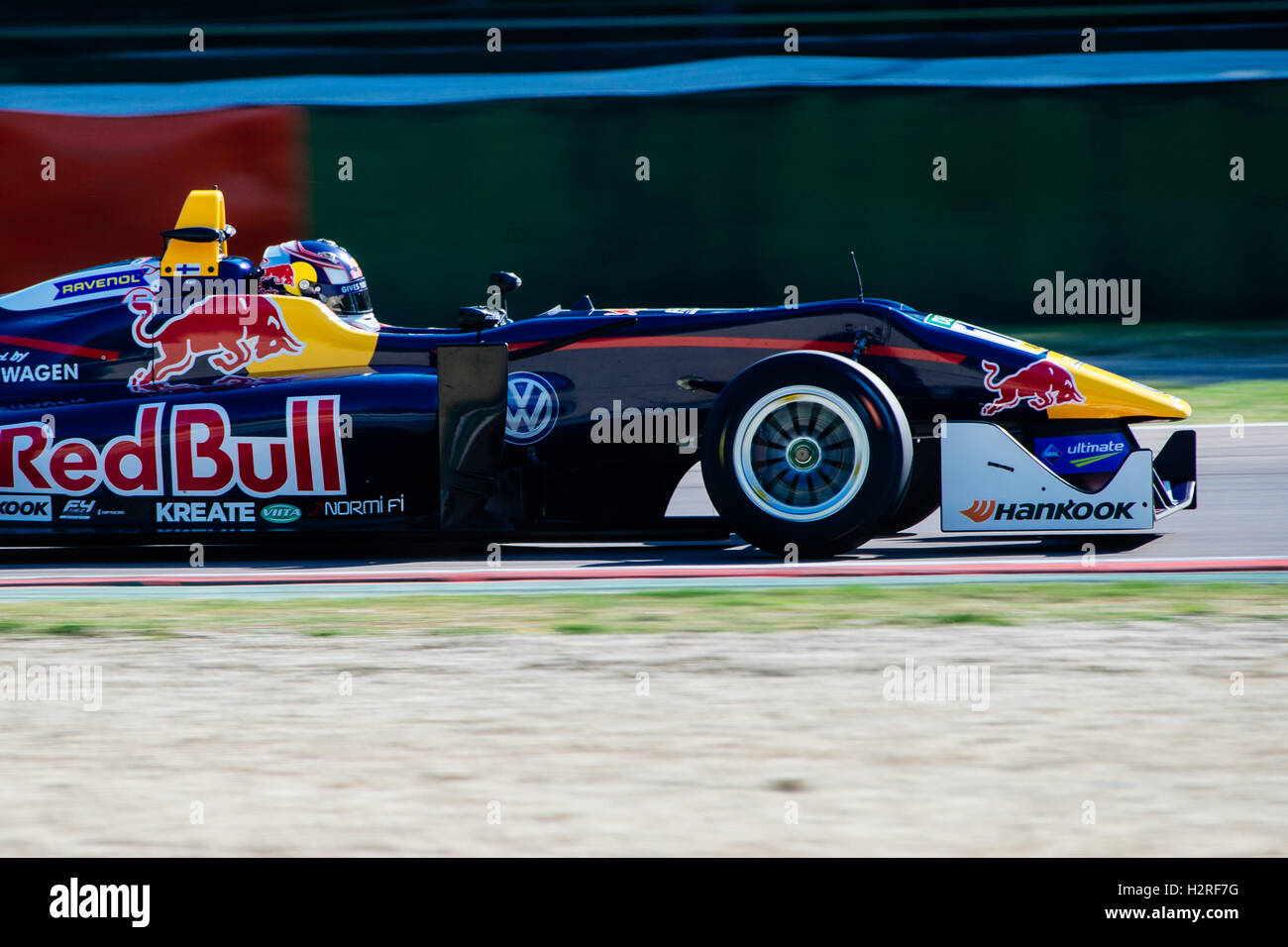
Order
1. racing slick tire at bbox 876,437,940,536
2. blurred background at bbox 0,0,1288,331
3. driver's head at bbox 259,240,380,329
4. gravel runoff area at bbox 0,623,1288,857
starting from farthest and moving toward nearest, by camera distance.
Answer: blurred background at bbox 0,0,1288,331 < driver's head at bbox 259,240,380,329 < racing slick tire at bbox 876,437,940,536 < gravel runoff area at bbox 0,623,1288,857

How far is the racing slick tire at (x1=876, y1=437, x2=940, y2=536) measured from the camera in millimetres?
6254

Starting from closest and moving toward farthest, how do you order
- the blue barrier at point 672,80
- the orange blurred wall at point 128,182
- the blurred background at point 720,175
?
1. the orange blurred wall at point 128,182
2. the blurred background at point 720,175
3. the blue barrier at point 672,80

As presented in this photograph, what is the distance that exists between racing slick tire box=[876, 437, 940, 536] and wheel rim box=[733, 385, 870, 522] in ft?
0.96

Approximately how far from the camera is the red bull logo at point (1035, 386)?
19.7 feet

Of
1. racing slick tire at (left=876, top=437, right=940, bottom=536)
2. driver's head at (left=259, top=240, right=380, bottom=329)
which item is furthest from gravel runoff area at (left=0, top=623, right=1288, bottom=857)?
driver's head at (left=259, top=240, right=380, bottom=329)

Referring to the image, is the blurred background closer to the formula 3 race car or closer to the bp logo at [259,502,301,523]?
the formula 3 race car

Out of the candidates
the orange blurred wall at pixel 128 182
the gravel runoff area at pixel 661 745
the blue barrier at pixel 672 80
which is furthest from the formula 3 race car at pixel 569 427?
the blue barrier at pixel 672 80

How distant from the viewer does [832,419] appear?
19.5 ft

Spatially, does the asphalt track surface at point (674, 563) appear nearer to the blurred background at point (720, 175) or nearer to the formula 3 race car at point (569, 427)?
the formula 3 race car at point (569, 427)

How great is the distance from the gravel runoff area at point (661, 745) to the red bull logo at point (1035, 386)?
130 centimetres

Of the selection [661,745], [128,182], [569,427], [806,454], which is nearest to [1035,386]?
[806,454]

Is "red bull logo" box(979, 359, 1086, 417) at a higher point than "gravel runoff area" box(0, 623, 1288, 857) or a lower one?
higher

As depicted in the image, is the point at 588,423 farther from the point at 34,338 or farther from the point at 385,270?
the point at 385,270

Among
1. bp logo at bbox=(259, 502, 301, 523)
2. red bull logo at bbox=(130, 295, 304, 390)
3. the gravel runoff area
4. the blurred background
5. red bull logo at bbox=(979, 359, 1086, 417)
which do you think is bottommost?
the gravel runoff area
